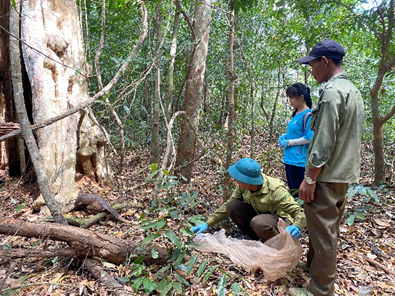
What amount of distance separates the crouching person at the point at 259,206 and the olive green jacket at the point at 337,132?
71 cm

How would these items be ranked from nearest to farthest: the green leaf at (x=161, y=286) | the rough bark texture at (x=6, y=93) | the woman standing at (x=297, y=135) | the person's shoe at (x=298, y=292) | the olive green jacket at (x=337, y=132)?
the olive green jacket at (x=337, y=132) → the green leaf at (x=161, y=286) → the person's shoe at (x=298, y=292) → the woman standing at (x=297, y=135) → the rough bark texture at (x=6, y=93)

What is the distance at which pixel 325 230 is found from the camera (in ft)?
7.12

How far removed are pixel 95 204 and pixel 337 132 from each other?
2868 mm

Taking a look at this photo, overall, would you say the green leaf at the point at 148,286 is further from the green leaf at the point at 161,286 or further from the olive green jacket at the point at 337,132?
the olive green jacket at the point at 337,132

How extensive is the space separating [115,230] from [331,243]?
2.28 m

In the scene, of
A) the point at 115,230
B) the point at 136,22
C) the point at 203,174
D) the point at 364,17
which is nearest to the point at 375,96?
the point at 364,17

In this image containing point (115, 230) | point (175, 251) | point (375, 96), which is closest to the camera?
point (175, 251)

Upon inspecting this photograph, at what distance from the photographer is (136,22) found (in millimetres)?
7359

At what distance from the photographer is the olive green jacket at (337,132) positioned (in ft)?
6.64

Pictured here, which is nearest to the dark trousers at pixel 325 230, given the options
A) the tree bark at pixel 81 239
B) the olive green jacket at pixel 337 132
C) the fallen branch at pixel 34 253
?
the olive green jacket at pixel 337 132

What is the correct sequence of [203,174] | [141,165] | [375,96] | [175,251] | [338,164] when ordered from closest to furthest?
[338,164]
[175,251]
[375,96]
[203,174]
[141,165]

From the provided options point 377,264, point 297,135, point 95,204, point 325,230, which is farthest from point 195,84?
point 377,264

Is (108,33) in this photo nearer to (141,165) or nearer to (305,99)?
(141,165)

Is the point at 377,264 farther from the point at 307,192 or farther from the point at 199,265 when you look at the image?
the point at 199,265
